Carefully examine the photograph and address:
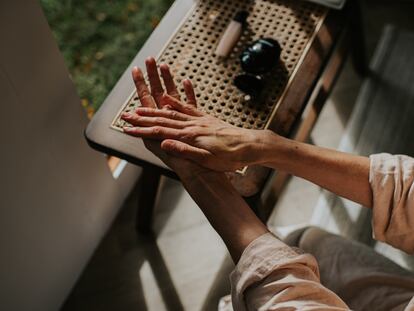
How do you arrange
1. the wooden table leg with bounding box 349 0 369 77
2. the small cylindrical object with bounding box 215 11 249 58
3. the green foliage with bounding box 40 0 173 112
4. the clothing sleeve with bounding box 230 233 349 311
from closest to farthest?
the clothing sleeve with bounding box 230 233 349 311 → the small cylindrical object with bounding box 215 11 249 58 → the wooden table leg with bounding box 349 0 369 77 → the green foliage with bounding box 40 0 173 112

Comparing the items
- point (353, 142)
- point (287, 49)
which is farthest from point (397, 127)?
point (287, 49)

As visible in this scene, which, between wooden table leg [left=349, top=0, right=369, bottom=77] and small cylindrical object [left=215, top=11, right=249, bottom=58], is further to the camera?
wooden table leg [left=349, top=0, right=369, bottom=77]

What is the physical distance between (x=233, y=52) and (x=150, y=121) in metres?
0.27

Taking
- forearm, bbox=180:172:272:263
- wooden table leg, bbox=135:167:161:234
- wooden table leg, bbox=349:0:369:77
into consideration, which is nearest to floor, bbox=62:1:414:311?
wooden table leg, bbox=135:167:161:234

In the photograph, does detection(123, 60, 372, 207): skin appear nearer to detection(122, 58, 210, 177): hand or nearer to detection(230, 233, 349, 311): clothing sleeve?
detection(122, 58, 210, 177): hand

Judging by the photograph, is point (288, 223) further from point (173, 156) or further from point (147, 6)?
point (147, 6)

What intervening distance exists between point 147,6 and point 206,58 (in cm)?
99

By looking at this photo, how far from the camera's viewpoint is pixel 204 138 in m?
0.99

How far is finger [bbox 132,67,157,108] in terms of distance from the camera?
1.08 m

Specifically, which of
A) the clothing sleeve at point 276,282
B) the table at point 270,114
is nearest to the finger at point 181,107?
the table at point 270,114

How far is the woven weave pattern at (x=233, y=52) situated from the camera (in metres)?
1.11

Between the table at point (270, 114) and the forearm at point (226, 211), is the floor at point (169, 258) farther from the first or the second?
the forearm at point (226, 211)

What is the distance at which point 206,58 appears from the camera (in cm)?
117

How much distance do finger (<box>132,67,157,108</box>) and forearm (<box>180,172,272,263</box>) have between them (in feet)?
0.56
